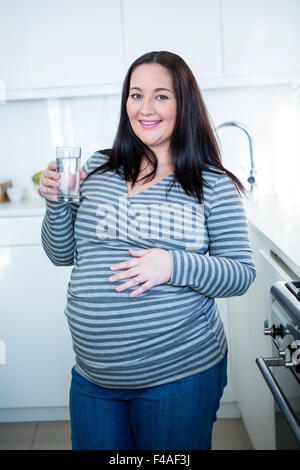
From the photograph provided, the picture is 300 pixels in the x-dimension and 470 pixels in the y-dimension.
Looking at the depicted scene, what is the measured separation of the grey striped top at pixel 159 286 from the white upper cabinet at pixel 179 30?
143 cm

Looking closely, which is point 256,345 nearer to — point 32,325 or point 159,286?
point 159,286

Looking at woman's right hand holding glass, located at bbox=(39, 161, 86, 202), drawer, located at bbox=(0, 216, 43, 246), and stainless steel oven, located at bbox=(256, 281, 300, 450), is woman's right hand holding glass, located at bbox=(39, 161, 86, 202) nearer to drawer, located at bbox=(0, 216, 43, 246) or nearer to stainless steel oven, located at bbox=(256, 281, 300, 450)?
stainless steel oven, located at bbox=(256, 281, 300, 450)

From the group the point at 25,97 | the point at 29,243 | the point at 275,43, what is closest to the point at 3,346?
the point at 29,243

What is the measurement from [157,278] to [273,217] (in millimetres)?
837

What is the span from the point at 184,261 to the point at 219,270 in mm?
76

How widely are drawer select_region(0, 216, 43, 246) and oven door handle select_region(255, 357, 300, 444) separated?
149cm

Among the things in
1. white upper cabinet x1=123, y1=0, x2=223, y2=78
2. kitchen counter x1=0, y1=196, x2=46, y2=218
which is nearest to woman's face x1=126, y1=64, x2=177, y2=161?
kitchen counter x1=0, y1=196, x2=46, y2=218

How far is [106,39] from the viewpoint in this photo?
8.50 feet

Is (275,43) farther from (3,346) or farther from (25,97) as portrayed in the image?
(3,346)

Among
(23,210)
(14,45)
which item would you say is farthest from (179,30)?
(23,210)

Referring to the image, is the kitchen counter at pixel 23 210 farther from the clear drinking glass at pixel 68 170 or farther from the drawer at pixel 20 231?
the clear drinking glass at pixel 68 170

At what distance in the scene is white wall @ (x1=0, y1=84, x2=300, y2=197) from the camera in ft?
9.53

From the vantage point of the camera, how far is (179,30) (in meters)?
2.55

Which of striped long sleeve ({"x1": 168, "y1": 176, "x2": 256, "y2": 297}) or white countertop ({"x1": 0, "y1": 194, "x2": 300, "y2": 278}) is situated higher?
striped long sleeve ({"x1": 168, "y1": 176, "x2": 256, "y2": 297})
